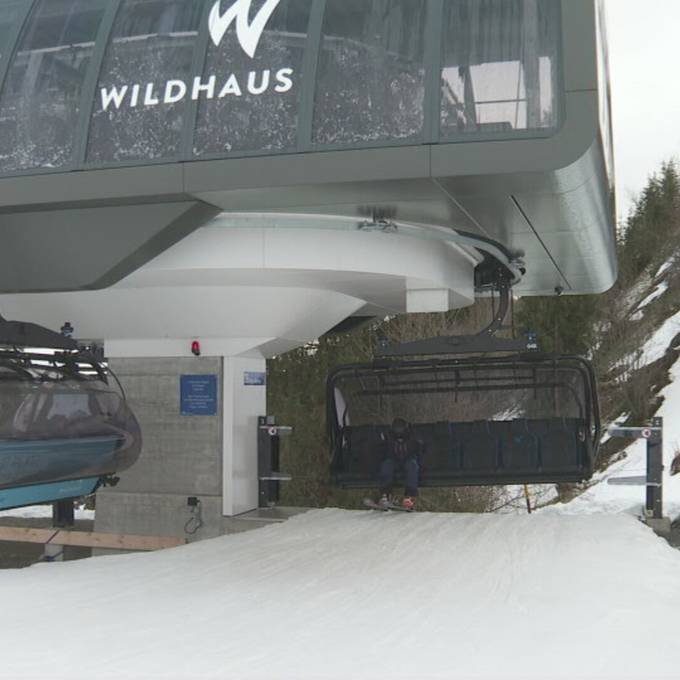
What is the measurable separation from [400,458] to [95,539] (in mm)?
4082

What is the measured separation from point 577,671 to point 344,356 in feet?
39.6

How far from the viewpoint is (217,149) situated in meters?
7.59

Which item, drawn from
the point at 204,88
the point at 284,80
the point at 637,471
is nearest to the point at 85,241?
the point at 204,88

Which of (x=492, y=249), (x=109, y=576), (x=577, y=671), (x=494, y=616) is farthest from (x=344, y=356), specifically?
(x=577, y=671)

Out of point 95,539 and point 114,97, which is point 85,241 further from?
point 95,539

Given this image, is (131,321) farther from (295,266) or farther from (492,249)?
(492,249)

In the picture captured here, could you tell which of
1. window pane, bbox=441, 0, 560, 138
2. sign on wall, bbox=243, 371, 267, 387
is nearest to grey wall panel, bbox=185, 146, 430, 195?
window pane, bbox=441, 0, 560, 138

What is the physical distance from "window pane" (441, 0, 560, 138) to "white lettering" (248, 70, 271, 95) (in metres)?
1.52

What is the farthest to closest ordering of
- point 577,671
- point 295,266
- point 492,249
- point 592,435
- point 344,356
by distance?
point 344,356, point 592,435, point 492,249, point 295,266, point 577,671

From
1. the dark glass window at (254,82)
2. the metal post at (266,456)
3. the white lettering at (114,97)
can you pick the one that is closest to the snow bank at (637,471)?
the metal post at (266,456)

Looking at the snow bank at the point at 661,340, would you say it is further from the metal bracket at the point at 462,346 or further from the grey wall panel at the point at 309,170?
the grey wall panel at the point at 309,170

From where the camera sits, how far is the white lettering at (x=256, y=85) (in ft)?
25.1

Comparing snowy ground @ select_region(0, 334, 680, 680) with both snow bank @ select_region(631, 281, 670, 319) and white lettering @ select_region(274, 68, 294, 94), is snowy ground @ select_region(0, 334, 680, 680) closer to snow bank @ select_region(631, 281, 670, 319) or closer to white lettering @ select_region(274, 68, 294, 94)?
white lettering @ select_region(274, 68, 294, 94)

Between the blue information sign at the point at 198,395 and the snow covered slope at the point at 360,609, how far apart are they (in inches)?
71.4
